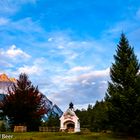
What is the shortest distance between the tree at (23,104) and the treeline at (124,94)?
38.9 ft

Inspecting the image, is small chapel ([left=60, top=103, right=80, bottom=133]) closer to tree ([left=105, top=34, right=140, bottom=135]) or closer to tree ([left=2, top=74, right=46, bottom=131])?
tree ([left=2, top=74, right=46, bottom=131])

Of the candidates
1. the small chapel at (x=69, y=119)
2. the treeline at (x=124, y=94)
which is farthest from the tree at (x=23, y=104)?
the small chapel at (x=69, y=119)

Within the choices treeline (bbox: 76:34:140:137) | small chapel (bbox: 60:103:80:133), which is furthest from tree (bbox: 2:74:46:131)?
small chapel (bbox: 60:103:80:133)

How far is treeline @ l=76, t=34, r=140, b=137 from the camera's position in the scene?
45.8 meters

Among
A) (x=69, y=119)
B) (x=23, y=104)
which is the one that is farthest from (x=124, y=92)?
(x=69, y=119)

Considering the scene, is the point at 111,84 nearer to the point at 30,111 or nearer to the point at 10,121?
the point at 30,111

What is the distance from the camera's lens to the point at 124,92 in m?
46.7

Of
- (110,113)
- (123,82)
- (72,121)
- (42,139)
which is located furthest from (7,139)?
(72,121)

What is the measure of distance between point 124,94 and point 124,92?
25 cm

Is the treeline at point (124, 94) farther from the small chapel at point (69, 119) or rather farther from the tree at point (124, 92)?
the small chapel at point (69, 119)

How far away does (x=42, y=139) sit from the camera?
3762 centimetres

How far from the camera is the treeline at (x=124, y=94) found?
45.8 m

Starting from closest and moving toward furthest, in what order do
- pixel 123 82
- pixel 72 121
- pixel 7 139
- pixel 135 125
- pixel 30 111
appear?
pixel 7 139, pixel 135 125, pixel 123 82, pixel 30 111, pixel 72 121

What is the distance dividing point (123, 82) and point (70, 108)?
32.2 metres
